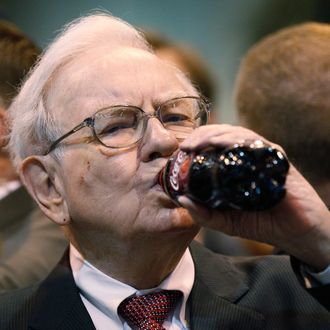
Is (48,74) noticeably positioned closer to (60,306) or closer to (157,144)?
(157,144)

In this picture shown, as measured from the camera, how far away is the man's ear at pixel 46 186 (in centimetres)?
179

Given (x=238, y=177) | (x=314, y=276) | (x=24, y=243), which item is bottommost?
(x=24, y=243)

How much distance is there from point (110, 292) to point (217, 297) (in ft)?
0.84

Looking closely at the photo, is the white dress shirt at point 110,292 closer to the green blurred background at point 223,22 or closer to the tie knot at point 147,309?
the tie knot at point 147,309

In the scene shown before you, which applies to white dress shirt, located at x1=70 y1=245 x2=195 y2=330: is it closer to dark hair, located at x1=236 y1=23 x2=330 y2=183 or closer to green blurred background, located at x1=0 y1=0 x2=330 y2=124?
dark hair, located at x1=236 y1=23 x2=330 y2=183

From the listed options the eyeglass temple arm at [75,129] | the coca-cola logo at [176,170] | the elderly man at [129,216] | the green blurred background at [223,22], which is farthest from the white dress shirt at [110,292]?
the green blurred background at [223,22]

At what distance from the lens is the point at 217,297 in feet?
5.93

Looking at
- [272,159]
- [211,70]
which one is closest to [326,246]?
[272,159]

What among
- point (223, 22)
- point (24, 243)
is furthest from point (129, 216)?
point (223, 22)

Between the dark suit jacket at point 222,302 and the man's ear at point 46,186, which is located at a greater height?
the man's ear at point 46,186

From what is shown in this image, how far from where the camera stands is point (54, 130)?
5.79 ft

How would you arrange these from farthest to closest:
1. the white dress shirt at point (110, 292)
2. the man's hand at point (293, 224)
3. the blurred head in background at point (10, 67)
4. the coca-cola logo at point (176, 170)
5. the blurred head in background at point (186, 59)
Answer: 1. the blurred head in background at point (186, 59)
2. the blurred head in background at point (10, 67)
3. the white dress shirt at point (110, 292)
4. the man's hand at point (293, 224)
5. the coca-cola logo at point (176, 170)

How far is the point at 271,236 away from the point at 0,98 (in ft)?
3.47

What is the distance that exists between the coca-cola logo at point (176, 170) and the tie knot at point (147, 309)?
39 centimetres
